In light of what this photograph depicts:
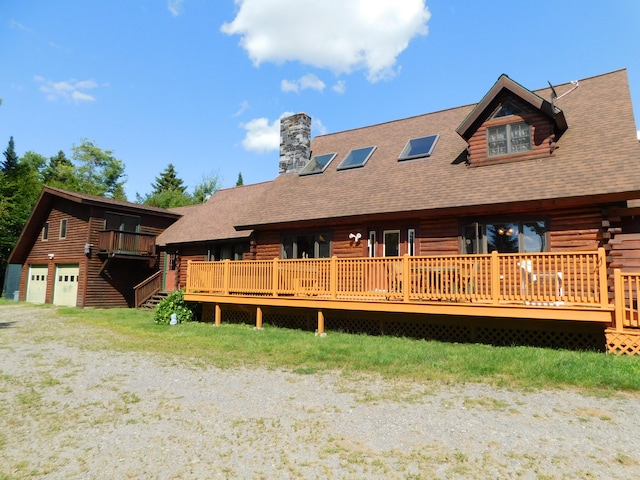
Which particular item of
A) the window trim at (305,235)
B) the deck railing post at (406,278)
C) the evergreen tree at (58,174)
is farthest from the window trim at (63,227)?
the evergreen tree at (58,174)

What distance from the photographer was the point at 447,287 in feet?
31.5

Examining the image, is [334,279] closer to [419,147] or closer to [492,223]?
[492,223]

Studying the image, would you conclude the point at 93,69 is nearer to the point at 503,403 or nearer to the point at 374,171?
the point at 374,171

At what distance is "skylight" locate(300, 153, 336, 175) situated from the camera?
682 inches

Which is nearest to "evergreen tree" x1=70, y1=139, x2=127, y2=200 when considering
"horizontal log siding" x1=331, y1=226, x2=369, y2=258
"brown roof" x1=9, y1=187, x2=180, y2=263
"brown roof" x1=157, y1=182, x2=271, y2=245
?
"brown roof" x1=9, y1=187, x2=180, y2=263

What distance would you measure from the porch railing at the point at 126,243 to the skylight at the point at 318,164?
11456 millimetres

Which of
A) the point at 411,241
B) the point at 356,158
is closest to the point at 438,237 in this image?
the point at 411,241

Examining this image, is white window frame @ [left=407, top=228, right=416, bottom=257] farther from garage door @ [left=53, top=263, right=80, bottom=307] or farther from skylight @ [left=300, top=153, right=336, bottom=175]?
garage door @ [left=53, top=263, right=80, bottom=307]

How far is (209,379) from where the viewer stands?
695 centimetres

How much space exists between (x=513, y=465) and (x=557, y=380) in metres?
3.64

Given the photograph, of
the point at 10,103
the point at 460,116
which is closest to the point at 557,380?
the point at 460,116

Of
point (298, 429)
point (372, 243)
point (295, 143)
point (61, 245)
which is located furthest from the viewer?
point (61, 245)

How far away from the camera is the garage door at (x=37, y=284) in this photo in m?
24.8

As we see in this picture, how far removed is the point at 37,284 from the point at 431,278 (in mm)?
26614
